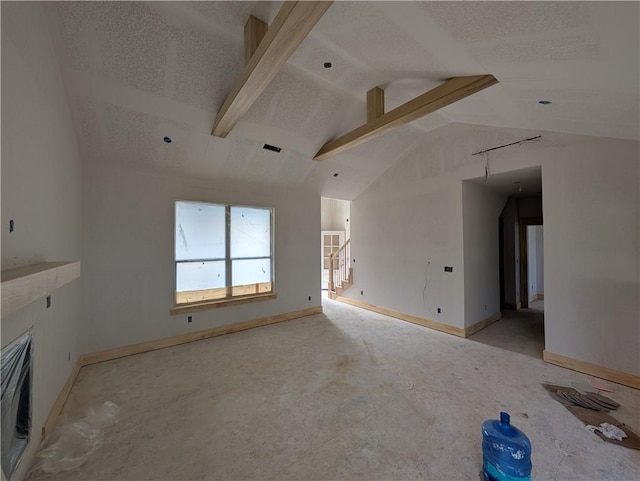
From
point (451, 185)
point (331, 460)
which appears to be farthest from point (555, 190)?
point (331, 460)

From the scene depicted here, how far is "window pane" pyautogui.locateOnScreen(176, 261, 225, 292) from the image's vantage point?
4242mm

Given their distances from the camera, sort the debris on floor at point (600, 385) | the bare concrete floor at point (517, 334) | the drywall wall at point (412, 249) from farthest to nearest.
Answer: the drywall wall at point (412, 249) < the bare concrete floor at point (517, 334) < the debris on floor at point (600, 385)

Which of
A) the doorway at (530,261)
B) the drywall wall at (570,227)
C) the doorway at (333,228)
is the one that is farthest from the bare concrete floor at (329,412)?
the doorway at (333,228)

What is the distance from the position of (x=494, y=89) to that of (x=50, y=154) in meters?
3.96

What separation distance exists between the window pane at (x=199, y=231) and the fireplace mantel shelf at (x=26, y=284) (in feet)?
8.36

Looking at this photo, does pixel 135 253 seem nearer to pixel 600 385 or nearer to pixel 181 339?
pixel 181 339

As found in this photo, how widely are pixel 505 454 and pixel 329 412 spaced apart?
54.2 inches

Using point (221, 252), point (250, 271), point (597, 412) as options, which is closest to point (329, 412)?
point (597, 412)

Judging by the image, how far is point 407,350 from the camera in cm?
380

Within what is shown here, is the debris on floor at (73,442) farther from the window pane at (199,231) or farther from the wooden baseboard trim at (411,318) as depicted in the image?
the wooden baseboard trim at (411,318)

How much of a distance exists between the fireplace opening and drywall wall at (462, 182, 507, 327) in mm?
5153

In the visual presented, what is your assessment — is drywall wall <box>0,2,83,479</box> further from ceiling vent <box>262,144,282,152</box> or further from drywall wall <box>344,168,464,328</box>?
drywall wall <box>344,168,464,328</box>

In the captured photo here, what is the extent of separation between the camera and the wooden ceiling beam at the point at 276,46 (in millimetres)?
1448

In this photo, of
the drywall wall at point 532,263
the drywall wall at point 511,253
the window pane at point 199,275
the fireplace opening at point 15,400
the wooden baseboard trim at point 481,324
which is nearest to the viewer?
the fireplace opening at point 15,400
